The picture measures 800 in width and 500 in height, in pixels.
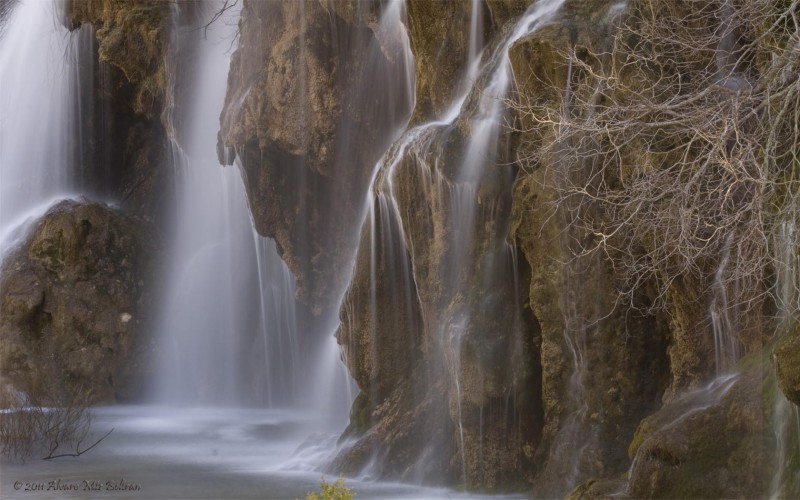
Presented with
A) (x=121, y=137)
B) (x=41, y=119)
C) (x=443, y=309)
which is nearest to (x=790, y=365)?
(x=443, y=309)

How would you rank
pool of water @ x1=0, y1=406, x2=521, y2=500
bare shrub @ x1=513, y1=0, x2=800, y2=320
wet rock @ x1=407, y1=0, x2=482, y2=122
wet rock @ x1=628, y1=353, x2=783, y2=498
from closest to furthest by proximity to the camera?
bare shrub @ x1=513, y1=0, x2=800, y2=320 → wet rock @ x1=628, y1=353, x2=783, y2=498 → pool of water @ x1=0, y1=406, x2=521, y2=500 → wet rock @ x1=407, y1=0, x2=482, y2=122

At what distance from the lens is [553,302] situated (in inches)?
464

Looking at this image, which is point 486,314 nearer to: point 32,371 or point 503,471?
point 503,471

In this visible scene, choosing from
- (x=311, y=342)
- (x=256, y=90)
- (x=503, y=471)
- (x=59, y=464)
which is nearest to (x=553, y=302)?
(x=503, y=471)

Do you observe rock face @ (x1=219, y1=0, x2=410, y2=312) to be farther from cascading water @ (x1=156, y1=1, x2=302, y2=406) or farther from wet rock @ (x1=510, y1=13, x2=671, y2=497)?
wet rock @ (x1=510, y1=13, x2=671, y2=497)

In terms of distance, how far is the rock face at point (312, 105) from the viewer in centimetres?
1828

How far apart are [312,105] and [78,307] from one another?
7.10m

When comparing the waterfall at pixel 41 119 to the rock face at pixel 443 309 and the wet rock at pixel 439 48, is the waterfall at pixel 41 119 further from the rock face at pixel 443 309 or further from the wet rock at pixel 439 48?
the rock face at pixel 443 309

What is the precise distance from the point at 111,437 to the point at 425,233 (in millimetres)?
7191

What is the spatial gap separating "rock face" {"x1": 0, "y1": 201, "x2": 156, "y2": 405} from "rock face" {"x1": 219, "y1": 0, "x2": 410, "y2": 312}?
4727 millimetres

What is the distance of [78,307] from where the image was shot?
870 inches

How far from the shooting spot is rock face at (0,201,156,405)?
21359 millimetres

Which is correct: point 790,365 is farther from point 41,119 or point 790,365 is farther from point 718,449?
point 41,119

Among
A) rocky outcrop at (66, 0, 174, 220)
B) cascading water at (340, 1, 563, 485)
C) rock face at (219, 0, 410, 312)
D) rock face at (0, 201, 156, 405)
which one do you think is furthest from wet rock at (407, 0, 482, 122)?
rocky outcrop at (66, 0, 174, 220)
